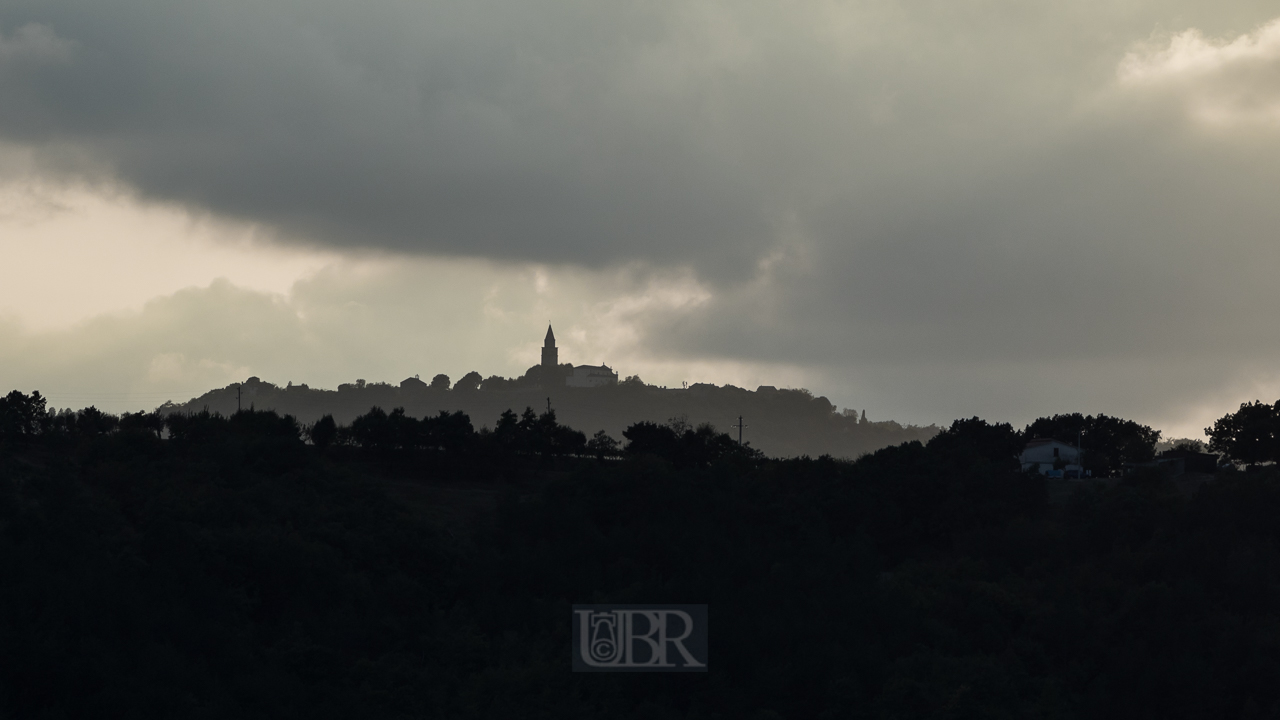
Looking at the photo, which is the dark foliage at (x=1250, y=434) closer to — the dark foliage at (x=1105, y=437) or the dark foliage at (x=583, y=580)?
the dark foliage at (x=1105, y=437)

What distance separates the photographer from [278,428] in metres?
75.5

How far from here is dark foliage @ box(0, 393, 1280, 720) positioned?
4391cm

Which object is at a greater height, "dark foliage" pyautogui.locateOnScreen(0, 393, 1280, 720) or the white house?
the white house

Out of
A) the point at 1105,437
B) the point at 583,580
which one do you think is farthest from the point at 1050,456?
the point at 583,580

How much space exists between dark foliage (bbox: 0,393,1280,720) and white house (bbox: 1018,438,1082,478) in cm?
1572

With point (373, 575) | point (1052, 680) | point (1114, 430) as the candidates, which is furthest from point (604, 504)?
point (1114, 430)

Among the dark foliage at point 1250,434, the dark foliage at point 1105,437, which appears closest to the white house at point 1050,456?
the dark foliage at point 1105,437

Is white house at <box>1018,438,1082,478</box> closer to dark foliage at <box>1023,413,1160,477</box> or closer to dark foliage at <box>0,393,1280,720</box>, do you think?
dark foliage at <box>1023,413,1160,477</box>

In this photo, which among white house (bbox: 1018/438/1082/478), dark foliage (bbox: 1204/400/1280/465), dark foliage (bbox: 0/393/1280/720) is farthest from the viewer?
white house (bbox: 1018/438/1082/478)

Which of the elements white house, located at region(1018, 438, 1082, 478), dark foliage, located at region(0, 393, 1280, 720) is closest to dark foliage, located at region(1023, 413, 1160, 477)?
white house, located at region(1018, 438, 1082, 478)

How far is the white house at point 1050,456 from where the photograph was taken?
308 feet

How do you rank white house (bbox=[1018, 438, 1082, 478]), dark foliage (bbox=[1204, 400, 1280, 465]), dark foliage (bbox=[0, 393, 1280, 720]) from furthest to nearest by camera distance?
white house (bbox=[1018, 438, 1082, 478])
dark foliage (bbox=[1204, 400, 1280, 465])
dark foliage (bbox=[0, 393, 1280, 720])

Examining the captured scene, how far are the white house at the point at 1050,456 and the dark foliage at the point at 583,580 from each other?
15.7 m

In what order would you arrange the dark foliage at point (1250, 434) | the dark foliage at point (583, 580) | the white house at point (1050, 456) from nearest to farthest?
the dark foliage at point (583, 580), the dark foliage at point (1250, 434), the white house at point (1050, 456)
